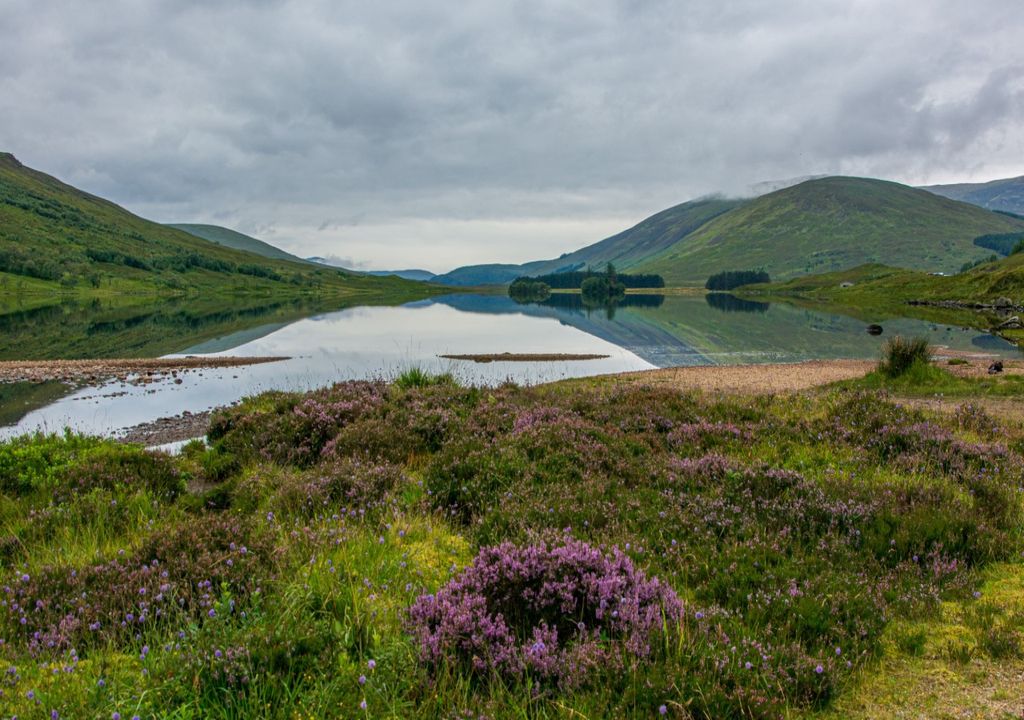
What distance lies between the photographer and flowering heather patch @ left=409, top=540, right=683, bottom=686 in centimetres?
424

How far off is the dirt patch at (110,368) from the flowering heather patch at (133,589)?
3089 centimetres

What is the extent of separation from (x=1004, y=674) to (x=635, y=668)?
9.74ft

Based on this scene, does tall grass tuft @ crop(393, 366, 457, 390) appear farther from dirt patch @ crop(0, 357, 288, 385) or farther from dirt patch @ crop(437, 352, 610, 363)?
dirt patch @ crop(437, 352, 610, 363)

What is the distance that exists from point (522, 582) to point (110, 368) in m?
40.5

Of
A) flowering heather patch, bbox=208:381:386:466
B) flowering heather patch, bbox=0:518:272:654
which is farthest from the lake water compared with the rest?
flowering heather patch, bbox=0:518:272:654

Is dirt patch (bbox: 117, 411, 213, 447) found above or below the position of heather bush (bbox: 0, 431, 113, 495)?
below

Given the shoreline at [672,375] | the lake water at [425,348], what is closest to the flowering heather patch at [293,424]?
the shoreline at [672,375]

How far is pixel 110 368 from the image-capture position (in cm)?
3647

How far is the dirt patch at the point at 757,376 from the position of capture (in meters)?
26.5

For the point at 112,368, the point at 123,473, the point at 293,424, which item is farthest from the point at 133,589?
the point at 112,368

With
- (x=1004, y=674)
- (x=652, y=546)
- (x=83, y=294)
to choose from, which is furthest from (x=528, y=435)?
(x=83, y=294)

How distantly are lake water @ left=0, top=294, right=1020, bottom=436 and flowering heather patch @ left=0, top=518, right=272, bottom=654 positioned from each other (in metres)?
17.4

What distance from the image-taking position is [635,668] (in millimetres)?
4055

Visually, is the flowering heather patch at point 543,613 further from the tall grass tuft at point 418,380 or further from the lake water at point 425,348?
the lake water at point 425,348
